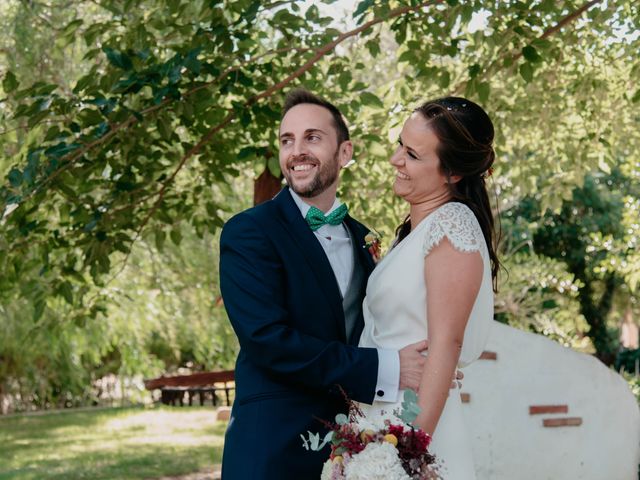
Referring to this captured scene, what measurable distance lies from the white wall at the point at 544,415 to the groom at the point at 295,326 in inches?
162

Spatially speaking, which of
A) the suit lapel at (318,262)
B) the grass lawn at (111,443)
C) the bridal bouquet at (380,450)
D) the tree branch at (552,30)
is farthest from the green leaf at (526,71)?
the grass lawn at (111,443)

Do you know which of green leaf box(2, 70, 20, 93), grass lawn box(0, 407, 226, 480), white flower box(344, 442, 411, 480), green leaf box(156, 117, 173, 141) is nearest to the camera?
white flower box(344, 442, 411, 480)

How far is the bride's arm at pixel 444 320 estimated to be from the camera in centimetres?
260

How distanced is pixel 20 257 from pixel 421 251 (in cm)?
371

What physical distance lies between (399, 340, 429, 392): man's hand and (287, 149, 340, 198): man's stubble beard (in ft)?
2.07

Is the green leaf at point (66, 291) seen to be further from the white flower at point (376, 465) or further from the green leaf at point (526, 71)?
the white flower at point (376, 465)

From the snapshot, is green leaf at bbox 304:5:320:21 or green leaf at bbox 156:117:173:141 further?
green leaf at bbox 304:5:320:21

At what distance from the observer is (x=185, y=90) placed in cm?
547

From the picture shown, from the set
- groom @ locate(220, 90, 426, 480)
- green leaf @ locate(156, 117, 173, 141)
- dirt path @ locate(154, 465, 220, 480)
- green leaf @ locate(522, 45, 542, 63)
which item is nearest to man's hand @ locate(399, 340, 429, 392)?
groom @ locate(220, 90, 426, 480)

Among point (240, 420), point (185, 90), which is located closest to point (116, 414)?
point (185, 90)

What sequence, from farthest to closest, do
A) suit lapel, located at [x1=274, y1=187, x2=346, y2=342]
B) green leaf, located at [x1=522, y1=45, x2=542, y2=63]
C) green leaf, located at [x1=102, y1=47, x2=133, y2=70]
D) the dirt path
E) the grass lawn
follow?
1. the grass lawn
2. the dirt path
3. green leaf, located at [x1=522, y1=45, x2=542, y2=63]
4. green leaf, located at [x1=102, y1=47, x2=133, y2=70]
5. suit lapel, located at [x1=274, y1=187, x2=346, y2=342]

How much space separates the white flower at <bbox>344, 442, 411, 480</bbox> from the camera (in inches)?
86.3

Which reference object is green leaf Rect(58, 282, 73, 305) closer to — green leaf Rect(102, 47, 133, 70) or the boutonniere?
green leaf Rect(102, 47, 133, 70)

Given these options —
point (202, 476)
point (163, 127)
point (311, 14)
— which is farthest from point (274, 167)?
point (202, 476)
